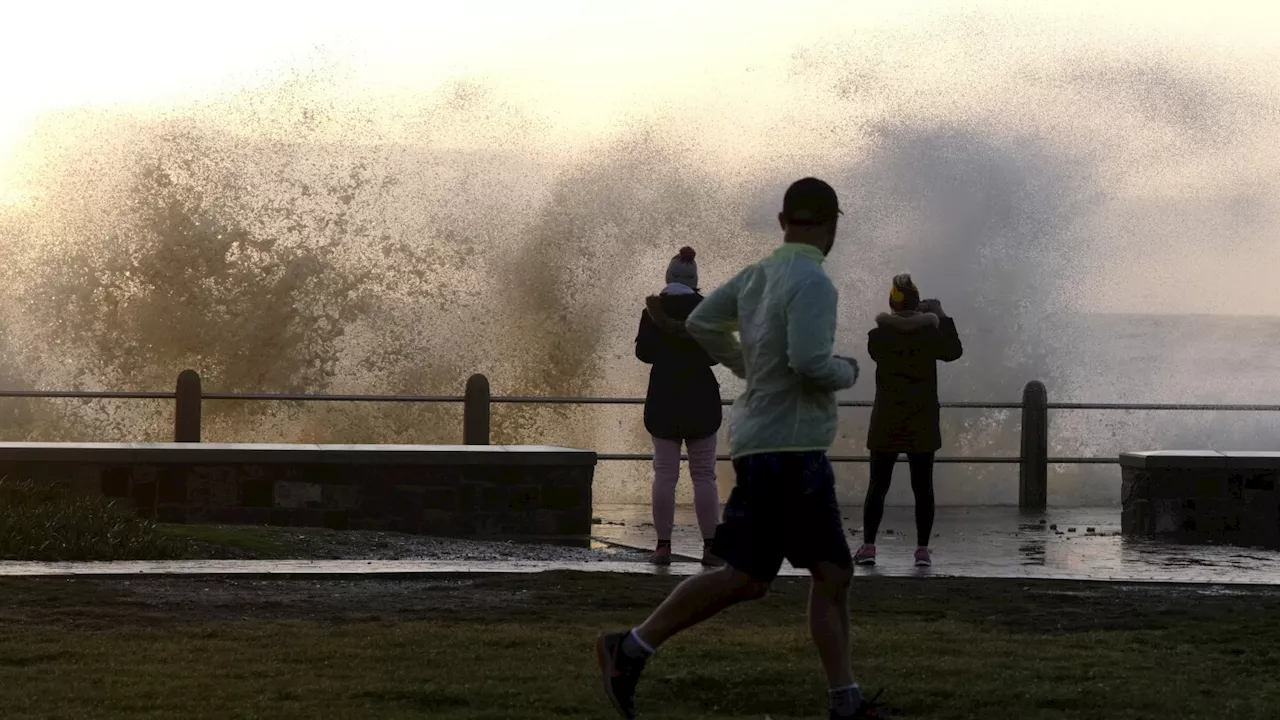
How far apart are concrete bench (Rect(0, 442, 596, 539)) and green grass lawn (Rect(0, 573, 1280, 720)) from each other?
322 centimetres

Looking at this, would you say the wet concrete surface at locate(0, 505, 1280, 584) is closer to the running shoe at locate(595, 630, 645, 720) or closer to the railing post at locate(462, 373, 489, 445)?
the railing post at locate(462, 373, 489, 445)

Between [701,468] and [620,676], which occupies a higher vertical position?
[701,468]

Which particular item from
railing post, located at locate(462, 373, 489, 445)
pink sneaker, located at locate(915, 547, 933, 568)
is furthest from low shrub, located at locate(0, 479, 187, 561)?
railing post, located at locate(462, 373, 489, 445)

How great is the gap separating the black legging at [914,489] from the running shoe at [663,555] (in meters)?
1.07

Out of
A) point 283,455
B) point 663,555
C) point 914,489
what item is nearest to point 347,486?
point 283,455

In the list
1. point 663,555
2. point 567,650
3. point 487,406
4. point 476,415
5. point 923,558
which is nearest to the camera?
point 567,650

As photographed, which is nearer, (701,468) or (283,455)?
(701,468)

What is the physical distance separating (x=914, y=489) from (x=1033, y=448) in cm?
686

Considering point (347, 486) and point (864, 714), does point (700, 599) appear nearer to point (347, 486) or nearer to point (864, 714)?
point (864, 714)

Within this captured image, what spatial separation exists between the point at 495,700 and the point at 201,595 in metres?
3.17

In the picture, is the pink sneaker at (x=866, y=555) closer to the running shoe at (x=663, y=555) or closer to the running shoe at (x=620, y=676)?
the running shoe at (x=663, y=555)

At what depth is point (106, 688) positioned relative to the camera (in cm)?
629

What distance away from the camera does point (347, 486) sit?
1309 cm

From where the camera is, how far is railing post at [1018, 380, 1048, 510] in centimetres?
1764
